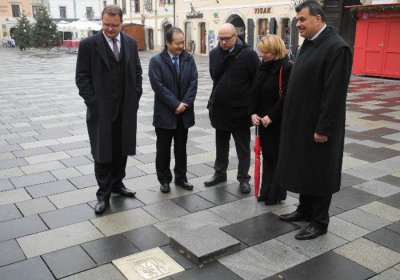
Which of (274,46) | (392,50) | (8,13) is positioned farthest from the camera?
(8,13)

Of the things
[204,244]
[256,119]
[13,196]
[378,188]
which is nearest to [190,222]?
[204,244]

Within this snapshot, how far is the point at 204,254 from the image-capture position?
3324 millimetres

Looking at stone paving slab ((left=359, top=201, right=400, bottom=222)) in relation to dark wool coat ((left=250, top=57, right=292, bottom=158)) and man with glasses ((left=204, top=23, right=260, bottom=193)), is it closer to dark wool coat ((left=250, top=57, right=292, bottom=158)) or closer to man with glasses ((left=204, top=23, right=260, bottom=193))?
dark wool coat ((left=250, top=57, right=292, bottom=158))

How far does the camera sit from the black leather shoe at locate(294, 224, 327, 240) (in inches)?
146

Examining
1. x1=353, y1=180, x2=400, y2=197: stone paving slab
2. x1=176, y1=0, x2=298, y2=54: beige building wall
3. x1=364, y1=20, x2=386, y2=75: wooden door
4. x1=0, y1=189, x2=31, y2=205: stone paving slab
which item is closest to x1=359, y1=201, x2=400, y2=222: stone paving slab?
x1=353, y1=180, x2=400, y2=197: stone paving slab

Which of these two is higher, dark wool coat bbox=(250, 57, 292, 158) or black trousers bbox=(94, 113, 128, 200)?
dark wool coat bbox=(250, 57, 292, 158)

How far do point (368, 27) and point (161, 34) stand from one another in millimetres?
22252

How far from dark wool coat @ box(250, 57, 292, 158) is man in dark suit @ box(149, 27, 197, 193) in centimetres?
73

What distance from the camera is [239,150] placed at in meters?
4.82

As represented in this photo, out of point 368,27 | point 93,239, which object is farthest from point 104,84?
point 368,27

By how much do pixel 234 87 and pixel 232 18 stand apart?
79.9 ft

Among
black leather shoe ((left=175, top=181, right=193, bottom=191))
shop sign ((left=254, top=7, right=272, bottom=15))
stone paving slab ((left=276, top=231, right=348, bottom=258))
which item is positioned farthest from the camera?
shop sign ((left=254, top=7, right=272, bottom=15))

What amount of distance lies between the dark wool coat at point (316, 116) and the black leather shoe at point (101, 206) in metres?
1.73

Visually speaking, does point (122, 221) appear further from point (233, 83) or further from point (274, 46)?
point (274, 46)
